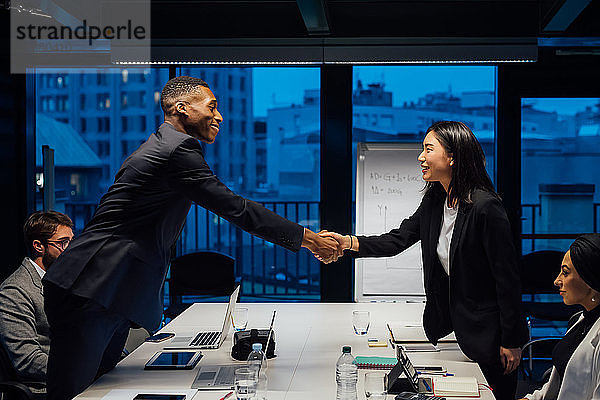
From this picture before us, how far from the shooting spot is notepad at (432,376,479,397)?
6.66 feet

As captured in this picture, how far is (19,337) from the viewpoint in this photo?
2.63 meters

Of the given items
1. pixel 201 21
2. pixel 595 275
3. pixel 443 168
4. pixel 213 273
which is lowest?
pixel 213 273

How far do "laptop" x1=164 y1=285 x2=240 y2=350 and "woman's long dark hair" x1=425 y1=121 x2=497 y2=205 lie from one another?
1.05 m

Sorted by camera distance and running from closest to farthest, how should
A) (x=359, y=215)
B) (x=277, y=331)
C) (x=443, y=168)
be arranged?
(x=443, y=168) → (x=277, y=331) → (x=359, y=215)

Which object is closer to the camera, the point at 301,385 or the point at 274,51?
the point at 301,385

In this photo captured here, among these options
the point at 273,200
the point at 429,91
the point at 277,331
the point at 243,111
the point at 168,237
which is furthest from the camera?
the point at 273,200

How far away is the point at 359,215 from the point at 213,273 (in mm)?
1271

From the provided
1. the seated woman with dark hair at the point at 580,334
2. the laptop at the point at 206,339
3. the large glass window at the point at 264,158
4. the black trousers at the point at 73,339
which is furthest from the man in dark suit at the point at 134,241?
the large glass window at the point at 264,158

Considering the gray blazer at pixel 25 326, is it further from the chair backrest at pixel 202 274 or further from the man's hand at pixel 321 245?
the chair backrest at pixel 202 274

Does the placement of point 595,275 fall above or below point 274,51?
below

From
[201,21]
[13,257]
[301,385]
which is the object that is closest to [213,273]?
[13,257]

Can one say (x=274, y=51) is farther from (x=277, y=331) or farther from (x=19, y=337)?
(x=19, y=337)

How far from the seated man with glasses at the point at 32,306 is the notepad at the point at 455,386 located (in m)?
1.59

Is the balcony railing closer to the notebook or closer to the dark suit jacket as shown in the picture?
the notebook
